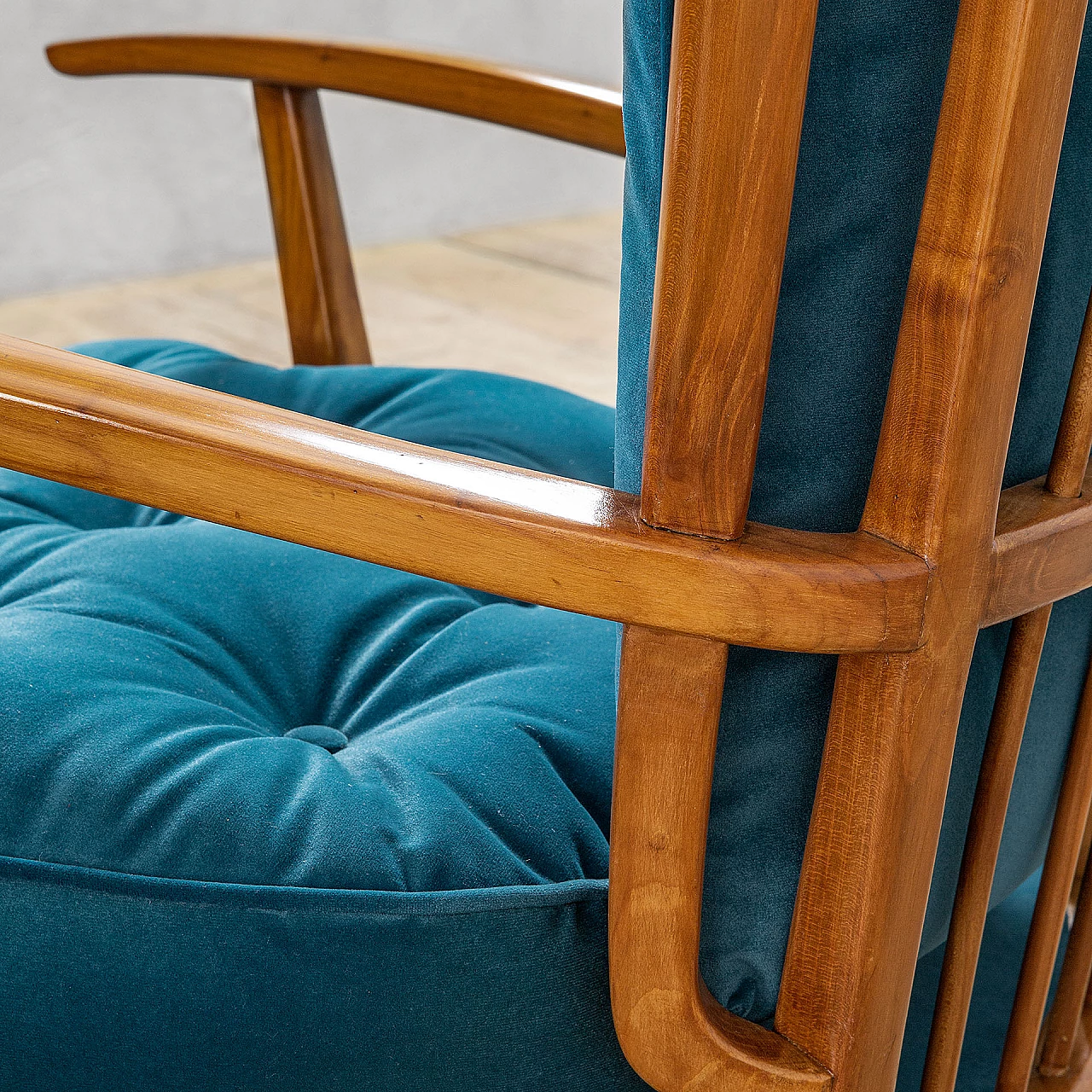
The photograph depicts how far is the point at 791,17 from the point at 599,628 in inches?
15.2

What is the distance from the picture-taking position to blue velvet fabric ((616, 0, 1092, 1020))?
390 mm

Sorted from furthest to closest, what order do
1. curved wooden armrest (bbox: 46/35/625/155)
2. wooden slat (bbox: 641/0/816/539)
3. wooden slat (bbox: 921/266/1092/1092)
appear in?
curved wooden armrest (bbox: 46/35/625/155)
wooden slat (bbox: 921/266/1092/1092)
wooden slat (bbox: 641/0/816/539)

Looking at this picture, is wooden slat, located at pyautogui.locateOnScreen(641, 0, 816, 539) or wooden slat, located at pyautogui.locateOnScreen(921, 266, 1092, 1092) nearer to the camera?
wooden slat, located at pyautogui.locateOnScreen(641, 0, 816, 539)

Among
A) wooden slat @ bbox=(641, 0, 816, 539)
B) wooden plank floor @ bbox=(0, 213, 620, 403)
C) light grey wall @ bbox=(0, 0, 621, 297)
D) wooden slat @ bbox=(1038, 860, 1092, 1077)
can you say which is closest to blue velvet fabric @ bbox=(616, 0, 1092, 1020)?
wooden slat @ bbox=(641, 0, 816, 539)

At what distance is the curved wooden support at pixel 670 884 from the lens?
1.39 feet

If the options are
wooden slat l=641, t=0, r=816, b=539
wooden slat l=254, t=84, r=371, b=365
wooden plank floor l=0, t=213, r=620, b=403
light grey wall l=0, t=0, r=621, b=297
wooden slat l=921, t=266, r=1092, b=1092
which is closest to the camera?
wooden slat l=641, t=0, r=816, b=539

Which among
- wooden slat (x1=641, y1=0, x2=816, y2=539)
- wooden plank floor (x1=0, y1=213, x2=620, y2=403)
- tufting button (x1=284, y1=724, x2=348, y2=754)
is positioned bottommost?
wooden plank floor (x1=0, y1=213, x2=620, y2=403)

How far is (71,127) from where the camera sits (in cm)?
262

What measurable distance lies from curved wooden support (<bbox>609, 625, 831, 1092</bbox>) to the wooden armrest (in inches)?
1.0

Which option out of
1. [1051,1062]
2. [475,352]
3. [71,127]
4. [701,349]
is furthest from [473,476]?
[71,127]

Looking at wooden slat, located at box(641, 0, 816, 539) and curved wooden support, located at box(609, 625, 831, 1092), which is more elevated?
wooden slat, located at box(641, 0, 816, 539)

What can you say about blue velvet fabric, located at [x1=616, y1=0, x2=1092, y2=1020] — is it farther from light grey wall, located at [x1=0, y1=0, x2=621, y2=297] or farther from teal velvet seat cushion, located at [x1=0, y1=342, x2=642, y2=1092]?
light grey wall, located at [x1=0, y1=0, x2=621, y2=297]

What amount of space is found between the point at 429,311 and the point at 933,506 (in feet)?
7.40

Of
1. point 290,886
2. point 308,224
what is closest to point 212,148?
point 308,224
